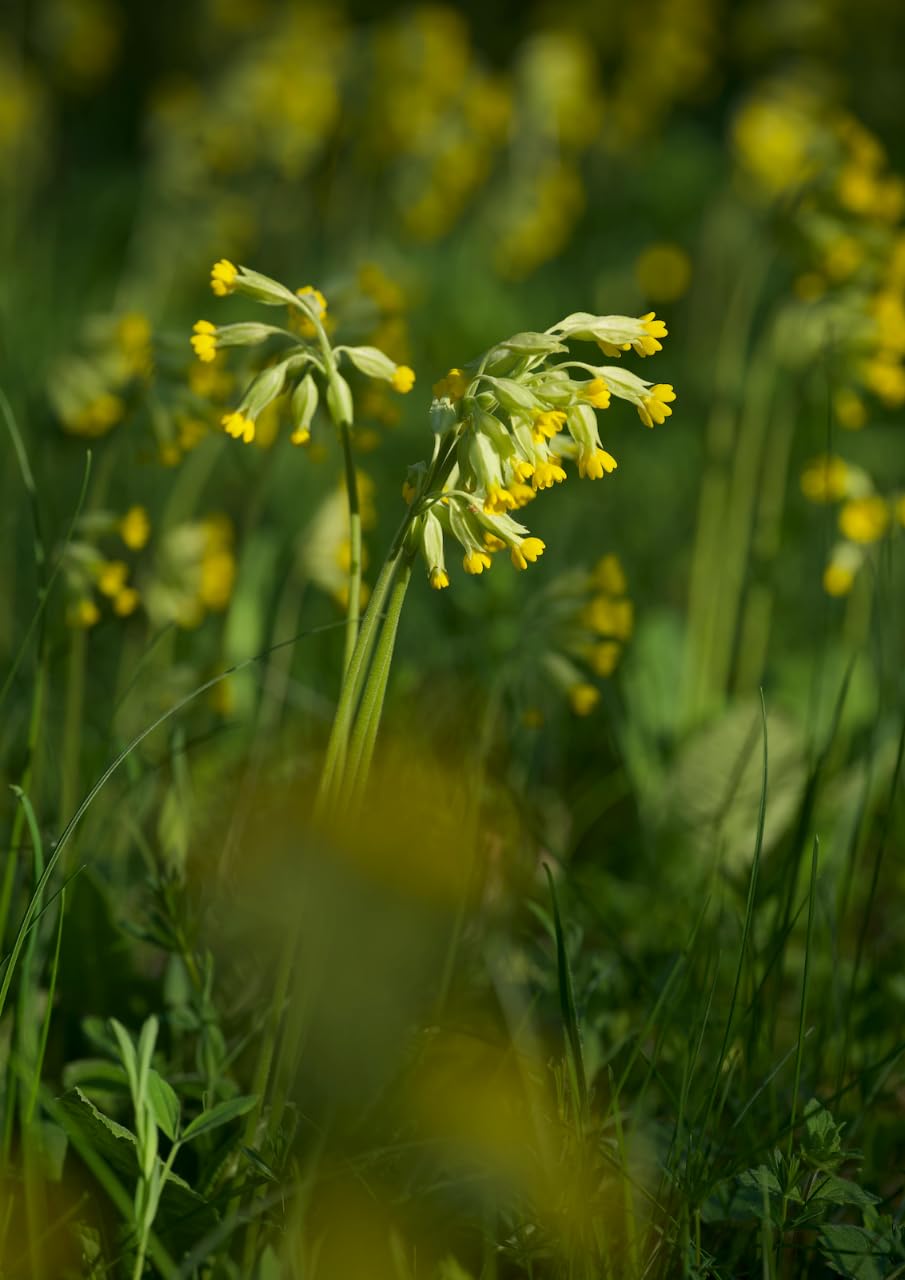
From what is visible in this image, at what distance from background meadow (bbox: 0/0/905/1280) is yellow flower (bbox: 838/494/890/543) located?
11 millimetres

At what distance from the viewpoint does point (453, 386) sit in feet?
4.59

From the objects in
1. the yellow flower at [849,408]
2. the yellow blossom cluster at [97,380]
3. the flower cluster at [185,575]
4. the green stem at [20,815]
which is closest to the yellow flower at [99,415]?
the yellow blossom cluster at [97,380]

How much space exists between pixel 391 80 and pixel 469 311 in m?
1.03

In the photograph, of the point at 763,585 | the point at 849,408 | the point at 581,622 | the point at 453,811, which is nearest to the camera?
the point at 453,811

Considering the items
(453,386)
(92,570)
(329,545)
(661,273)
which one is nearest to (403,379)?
(453,386)

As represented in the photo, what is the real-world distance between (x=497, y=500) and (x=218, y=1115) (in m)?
0.62

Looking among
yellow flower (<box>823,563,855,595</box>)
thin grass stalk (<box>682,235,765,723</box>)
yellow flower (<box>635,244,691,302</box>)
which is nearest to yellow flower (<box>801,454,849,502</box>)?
yellow flower (<box>823,563,855,595</box>)

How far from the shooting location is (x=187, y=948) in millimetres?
1473

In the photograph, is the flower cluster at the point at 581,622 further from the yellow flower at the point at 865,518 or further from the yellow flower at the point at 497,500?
the yellow flower at the point at 497,500

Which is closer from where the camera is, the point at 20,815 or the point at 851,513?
the point at 20,815

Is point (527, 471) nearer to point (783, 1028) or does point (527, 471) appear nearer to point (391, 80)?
point (783, 1028)

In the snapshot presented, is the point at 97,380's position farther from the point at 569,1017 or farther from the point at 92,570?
the point at 569,1017

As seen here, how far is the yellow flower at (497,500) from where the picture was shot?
4.00ft

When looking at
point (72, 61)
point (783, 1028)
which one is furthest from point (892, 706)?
point (72, 61)
